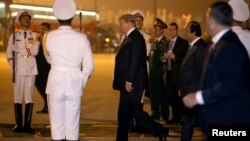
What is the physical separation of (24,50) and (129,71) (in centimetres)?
224

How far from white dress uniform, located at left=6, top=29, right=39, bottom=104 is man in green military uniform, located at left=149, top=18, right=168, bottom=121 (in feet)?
8.04

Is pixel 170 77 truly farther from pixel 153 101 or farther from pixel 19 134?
pixel 19 134

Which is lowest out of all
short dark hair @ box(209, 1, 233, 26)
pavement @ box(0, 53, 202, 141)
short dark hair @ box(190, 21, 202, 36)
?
pavement @ box(0, 53, 202, 141)

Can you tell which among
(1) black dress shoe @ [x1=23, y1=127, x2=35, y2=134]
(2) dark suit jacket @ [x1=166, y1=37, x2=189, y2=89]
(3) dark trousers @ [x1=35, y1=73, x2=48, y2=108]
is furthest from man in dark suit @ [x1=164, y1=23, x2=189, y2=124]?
(3) dark trousers @ [x1=35, y1=73, x2=48, y2=108]

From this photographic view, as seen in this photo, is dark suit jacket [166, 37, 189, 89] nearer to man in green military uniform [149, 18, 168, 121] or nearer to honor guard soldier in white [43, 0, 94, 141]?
man in green military uniform [149, 18, 168, 121]

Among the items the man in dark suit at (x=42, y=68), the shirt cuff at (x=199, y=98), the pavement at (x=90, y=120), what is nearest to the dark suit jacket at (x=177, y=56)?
the pavement at (x=90, y=120)

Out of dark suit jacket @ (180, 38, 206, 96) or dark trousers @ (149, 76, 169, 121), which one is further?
dark trousers @ (149, 76, 169, 121)

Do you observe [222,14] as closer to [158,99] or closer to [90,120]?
[158,99]

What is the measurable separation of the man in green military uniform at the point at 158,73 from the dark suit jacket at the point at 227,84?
5701mm

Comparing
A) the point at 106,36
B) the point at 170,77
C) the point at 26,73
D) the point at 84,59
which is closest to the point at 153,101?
the point at 170,77

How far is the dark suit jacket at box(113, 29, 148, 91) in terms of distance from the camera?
7418 millimetres

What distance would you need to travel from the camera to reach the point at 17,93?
8.86m

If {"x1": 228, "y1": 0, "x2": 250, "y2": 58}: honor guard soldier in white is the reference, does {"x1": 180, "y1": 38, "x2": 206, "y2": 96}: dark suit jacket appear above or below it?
below

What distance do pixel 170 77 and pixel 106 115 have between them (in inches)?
66.7
